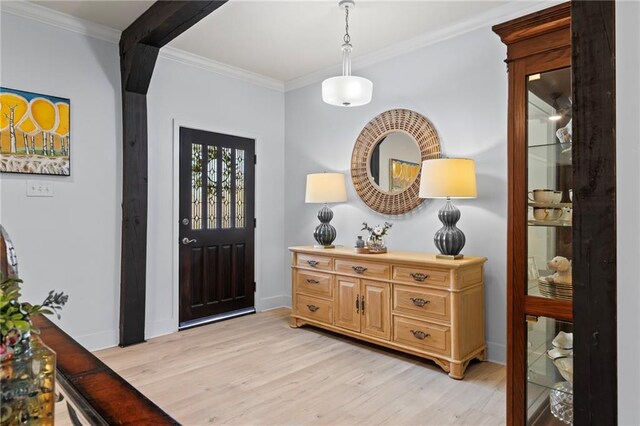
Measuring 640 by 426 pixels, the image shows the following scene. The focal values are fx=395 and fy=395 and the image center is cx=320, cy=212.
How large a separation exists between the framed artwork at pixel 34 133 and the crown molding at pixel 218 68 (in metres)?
1.07

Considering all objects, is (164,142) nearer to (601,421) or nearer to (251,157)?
(251,157)

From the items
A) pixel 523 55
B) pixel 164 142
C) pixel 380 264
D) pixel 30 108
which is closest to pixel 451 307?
pixel 380 264

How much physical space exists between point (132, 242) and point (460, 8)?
3271mm

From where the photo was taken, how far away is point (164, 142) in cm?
377

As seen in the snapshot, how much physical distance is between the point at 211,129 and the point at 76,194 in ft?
4.69

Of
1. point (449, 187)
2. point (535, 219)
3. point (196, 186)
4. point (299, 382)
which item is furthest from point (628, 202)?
point (196, 186)

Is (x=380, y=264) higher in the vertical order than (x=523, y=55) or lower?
lower

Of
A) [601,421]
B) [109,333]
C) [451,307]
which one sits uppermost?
[601,421]

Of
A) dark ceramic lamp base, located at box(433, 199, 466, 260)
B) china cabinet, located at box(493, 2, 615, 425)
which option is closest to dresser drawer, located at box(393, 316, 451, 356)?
dark ceramic lamp base, located at box(433, 199, 466, 260)

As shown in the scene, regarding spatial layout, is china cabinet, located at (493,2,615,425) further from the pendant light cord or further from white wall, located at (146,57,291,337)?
white wall, located at (146,57,291,337)

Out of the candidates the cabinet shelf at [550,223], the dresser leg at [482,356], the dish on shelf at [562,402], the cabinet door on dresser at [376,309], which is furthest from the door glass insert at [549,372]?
the cabinet door on dresser at [376,309]

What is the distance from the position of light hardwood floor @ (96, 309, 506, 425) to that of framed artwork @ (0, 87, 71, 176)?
1579mm

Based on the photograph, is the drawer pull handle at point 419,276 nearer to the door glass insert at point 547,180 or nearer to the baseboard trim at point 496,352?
the baseboard trim at point 496,352

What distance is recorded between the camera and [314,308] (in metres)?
3.72
